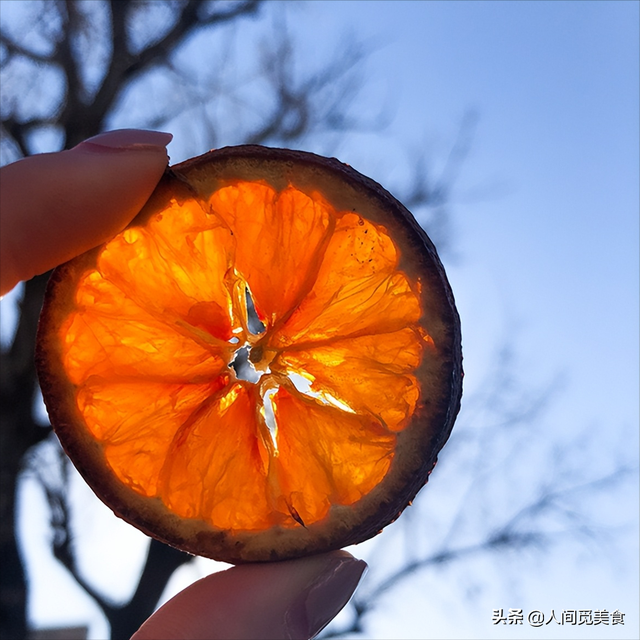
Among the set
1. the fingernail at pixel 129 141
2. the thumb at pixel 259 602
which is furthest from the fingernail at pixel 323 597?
the fingernail at pixel 129 141

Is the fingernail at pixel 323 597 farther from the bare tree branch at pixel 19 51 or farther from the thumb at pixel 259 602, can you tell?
the bare tree branch at pixel 19 51

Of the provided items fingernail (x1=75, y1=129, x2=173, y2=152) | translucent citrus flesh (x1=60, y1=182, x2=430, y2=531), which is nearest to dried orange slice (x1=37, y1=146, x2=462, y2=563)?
translucent citrus flesh (x1=60, y1=182, x2=430, y2=531)

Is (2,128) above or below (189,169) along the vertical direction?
above

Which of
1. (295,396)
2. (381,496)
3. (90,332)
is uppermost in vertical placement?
(90,332)

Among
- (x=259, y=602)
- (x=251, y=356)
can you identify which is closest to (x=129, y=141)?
(x=251, y=356)

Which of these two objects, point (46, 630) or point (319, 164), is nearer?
point (319, 164)

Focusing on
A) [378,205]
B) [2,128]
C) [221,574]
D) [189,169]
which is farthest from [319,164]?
[2,128]

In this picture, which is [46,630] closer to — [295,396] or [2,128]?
[2,128]
